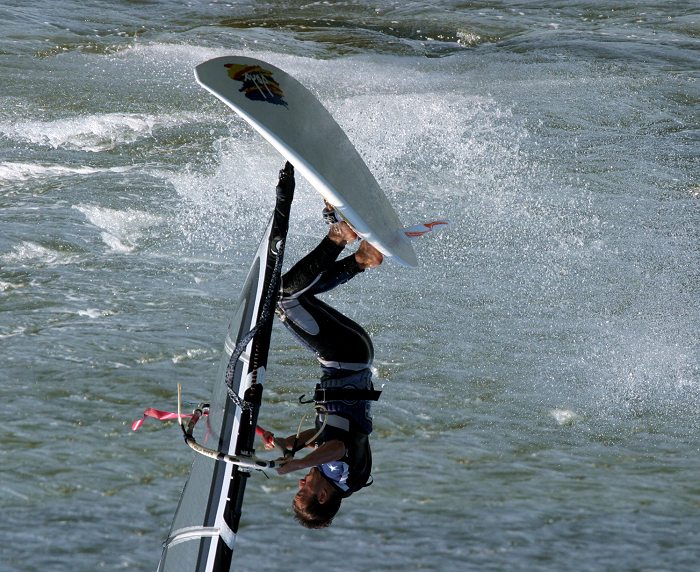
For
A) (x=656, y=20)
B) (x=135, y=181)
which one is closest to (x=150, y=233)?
(x=135, y=181)

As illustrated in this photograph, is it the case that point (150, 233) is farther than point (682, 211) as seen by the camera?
No

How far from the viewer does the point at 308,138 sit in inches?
137

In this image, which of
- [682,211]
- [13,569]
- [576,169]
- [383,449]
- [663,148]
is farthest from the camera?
[663,148]

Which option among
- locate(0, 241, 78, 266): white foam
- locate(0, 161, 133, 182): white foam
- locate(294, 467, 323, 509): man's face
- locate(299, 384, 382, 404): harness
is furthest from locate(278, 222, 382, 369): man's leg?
locate(0, 161, 133, 182): white foam

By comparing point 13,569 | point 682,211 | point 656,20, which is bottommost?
point 13,569

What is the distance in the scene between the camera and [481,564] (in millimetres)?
5152

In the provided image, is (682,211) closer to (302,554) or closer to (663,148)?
(663,148)

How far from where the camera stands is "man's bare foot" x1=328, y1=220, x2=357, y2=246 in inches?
144

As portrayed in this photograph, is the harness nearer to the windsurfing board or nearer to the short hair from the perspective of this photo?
the short hair

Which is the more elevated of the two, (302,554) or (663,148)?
(663,148)

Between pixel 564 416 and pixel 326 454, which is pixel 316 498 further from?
pixel 564 416

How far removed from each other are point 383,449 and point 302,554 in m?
1.07

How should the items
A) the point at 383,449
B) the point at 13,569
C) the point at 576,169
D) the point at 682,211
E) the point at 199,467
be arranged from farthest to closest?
the point at 576,169
the point at 682,211
the point at 383,449
the point at 13,569
the point at 199,467

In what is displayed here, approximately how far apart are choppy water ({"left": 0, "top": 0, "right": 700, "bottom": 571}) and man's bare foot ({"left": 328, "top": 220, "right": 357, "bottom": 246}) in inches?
79.5
